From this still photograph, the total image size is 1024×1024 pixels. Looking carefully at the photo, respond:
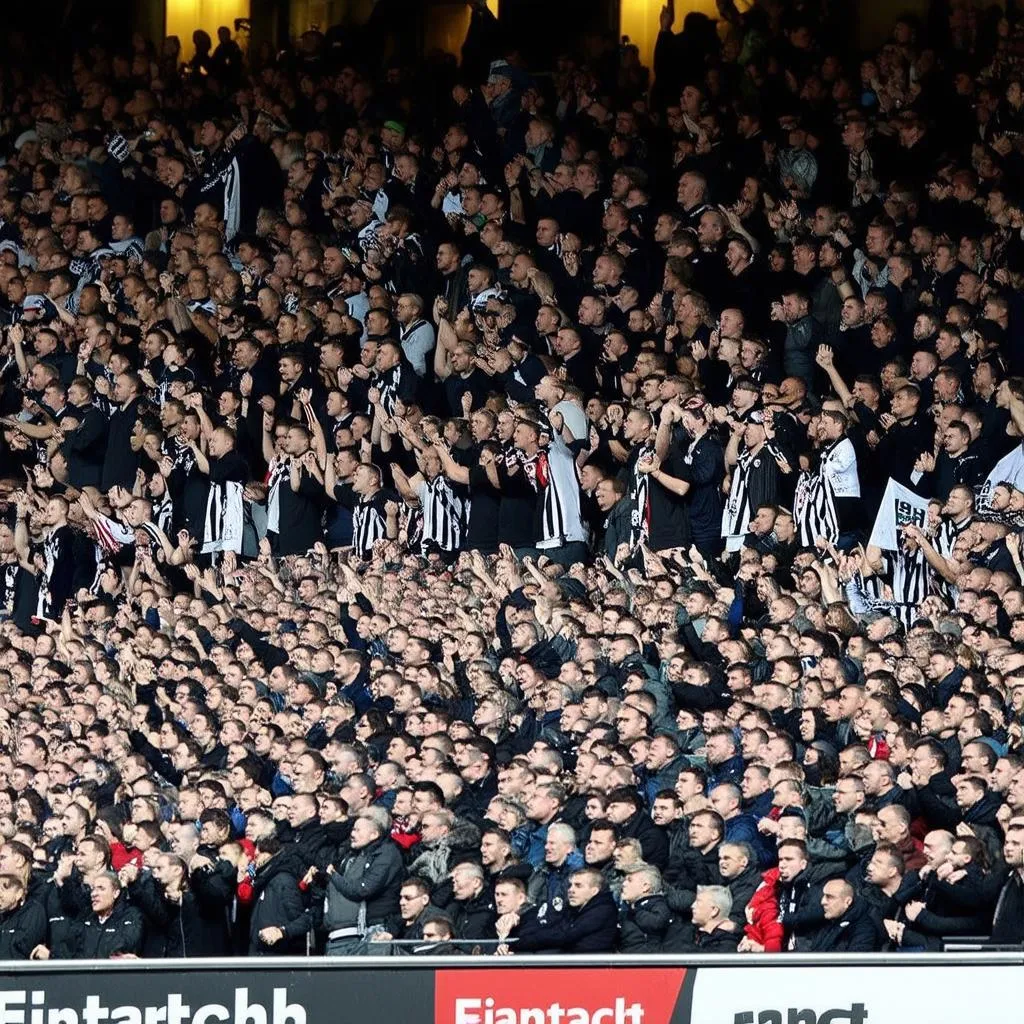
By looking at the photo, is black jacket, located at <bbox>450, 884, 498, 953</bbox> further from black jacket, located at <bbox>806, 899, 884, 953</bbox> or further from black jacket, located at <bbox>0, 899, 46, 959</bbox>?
black jacket, located at <bbox>0, 899, 46, 959</bbox>

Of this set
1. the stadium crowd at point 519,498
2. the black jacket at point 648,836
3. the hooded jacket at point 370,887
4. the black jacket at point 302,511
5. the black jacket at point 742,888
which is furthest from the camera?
the black jacket at point 302,511

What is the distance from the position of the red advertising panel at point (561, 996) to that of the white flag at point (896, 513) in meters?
5.12

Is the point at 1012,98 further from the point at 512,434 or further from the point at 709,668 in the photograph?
the point at 709,668

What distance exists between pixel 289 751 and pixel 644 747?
194 centimetres

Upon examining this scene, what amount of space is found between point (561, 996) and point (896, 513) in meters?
5.28

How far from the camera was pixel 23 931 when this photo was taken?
1103cm

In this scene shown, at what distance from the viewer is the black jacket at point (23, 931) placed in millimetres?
11000

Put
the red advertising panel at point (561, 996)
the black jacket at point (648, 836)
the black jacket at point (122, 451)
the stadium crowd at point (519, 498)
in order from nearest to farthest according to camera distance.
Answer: the red advertising panel at point (561, 996) → the black jacket at point (648, 836) → the stadium crowd at point (519, 498) → the black jacket at point (122, 451)

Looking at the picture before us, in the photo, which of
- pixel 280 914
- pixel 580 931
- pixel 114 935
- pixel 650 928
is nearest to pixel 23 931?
pixel 114 935

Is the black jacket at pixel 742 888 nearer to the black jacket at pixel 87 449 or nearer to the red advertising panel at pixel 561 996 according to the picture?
the red advertising panel at pixel 561 996

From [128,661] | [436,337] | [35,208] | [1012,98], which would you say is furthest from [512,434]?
[35,208]

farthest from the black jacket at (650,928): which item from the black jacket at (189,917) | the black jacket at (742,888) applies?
the black jacket at (189,917)

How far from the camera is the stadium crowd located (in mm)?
10328

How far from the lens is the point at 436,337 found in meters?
15.9
